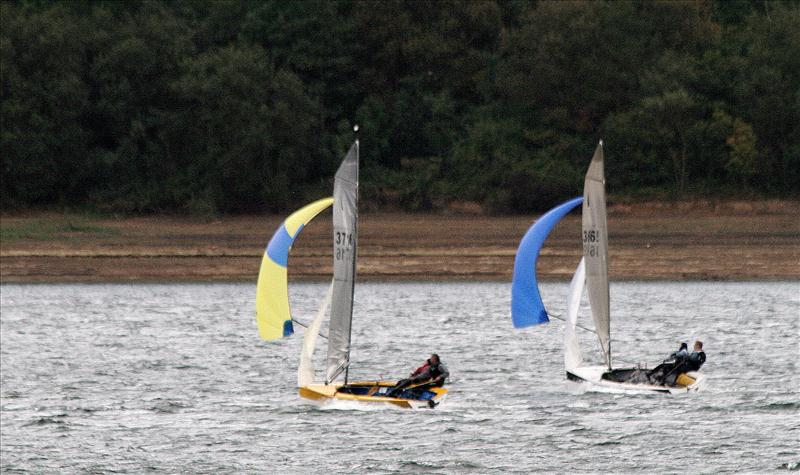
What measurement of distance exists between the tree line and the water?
18673mm

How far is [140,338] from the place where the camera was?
61.8 meters

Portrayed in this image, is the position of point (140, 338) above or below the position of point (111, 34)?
below

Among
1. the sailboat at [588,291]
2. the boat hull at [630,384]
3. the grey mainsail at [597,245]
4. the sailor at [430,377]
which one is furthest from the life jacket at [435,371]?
the grey mainsail at [597,245]

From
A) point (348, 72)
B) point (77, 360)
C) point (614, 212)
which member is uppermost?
point (348, 72)

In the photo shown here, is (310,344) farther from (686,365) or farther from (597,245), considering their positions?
(686,365)

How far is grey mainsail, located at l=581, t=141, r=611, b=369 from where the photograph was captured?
40031 mm

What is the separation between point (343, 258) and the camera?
3703cm

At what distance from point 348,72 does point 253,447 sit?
225 ft

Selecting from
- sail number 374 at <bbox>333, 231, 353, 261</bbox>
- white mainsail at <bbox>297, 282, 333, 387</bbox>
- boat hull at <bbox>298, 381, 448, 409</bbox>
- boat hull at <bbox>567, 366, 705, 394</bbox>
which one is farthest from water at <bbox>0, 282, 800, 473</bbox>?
sail number 374 at <bbox>333, 231, 353, 261</bbox>

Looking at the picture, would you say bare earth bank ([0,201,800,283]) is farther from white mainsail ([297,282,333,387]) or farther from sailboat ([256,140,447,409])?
sailboat ([256,140,447,409])

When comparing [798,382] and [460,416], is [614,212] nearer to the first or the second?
[798,382]

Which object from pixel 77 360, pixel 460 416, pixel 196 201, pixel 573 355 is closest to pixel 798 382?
pixel 573 355

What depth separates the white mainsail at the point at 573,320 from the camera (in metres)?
39.7

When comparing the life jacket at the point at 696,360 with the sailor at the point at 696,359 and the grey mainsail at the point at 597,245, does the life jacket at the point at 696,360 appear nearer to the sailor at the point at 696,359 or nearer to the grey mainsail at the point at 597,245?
the sailor at the point at 696,359
